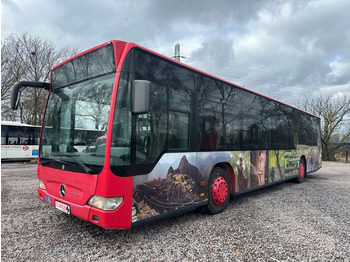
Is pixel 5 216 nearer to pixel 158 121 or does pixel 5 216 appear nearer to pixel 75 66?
pixel 75 66

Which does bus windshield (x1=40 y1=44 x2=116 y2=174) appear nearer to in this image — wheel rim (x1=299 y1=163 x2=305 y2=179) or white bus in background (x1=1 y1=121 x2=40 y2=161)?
wheel rim (x1=299 y1=163 x2=305 y2=179)

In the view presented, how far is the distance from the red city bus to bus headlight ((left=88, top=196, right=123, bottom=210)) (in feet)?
0.04

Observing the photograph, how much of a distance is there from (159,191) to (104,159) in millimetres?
1041

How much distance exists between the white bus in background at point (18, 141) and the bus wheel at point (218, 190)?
51.9 feet

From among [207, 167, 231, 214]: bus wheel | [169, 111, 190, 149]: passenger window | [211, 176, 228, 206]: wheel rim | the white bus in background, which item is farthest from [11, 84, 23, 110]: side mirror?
the white bus in background

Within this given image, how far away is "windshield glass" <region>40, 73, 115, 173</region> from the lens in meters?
3.26

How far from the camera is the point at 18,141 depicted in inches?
650

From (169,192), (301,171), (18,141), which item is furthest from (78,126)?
(18,141)

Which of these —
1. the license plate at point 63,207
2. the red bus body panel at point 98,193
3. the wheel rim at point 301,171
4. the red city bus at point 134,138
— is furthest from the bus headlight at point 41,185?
the wheel rim at point 301,171

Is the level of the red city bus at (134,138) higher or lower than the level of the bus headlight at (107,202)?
higher

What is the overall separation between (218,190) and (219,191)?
41mm

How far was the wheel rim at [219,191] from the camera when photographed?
488 centimetres

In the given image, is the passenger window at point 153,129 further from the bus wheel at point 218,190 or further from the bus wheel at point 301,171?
the bus wheel at point 301,171

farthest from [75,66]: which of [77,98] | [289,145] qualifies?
[289,145]
